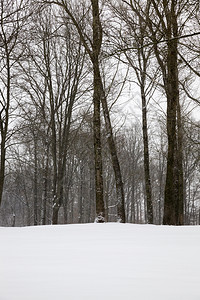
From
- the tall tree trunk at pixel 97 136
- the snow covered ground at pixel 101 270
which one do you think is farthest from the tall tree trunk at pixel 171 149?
the snow covered ground at pixel 101 270

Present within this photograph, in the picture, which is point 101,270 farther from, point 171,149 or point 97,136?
point 171,149

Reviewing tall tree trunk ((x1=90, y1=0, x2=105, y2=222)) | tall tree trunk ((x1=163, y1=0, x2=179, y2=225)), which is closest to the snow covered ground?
tall tree trunk ((x1=90, y1=0, x2=105, y2=222))

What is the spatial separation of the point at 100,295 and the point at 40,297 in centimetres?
34

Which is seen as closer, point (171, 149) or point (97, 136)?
point (97, 136)

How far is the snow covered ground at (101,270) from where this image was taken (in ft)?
6.00

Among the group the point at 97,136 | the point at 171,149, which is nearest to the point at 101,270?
the point at 97,136

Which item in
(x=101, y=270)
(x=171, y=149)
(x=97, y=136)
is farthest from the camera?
(x=171, y=149)

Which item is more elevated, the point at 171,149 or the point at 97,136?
the point at 97,136

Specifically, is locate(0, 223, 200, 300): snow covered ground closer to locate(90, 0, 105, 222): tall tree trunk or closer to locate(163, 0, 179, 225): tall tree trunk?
locate(90, 0, 105, 222): tall tree trunk

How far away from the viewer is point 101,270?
2.30m

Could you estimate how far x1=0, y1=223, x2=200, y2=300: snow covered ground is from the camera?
1828 millimetres

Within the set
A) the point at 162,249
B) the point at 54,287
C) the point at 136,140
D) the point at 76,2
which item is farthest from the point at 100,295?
the point at 136,140

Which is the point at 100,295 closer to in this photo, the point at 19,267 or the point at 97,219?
the point at 19,267

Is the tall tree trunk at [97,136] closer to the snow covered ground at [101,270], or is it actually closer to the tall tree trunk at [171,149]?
the tall tree trunk at [171,149]
